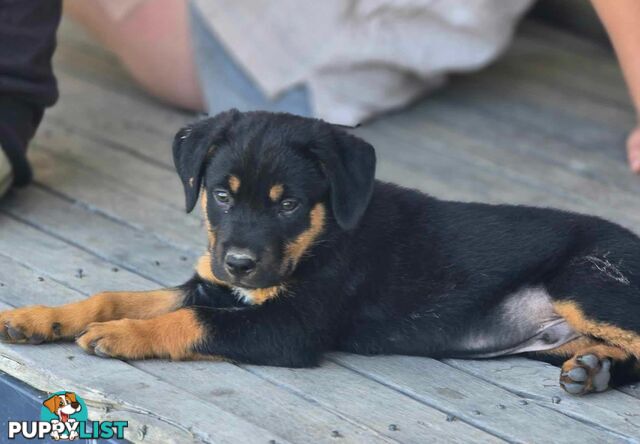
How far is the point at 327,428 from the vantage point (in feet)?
10.7

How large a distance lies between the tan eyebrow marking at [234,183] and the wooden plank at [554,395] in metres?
0.91

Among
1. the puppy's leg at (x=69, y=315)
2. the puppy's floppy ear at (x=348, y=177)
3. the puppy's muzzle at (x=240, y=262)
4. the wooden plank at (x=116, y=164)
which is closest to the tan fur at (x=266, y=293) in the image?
the puppy's muzzle at (x=240, y=262)

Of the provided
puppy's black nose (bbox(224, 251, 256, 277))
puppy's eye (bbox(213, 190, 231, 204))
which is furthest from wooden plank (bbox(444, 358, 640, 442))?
puppy's eye (bbox(213, 190, 231, 204))

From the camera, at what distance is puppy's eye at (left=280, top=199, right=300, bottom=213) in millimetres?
3520

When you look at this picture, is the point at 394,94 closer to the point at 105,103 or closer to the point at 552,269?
the point at 105,103

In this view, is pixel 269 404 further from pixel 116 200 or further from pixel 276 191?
pixel 116 200

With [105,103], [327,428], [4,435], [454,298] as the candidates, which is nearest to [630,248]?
[454,298]

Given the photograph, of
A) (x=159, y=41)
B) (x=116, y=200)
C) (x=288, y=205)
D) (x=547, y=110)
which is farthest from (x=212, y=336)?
(x=547, y=110)

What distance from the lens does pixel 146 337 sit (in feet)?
11.5

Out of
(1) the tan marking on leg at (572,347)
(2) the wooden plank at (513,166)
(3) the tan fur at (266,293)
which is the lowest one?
(2) the wooden plank at (513,166)

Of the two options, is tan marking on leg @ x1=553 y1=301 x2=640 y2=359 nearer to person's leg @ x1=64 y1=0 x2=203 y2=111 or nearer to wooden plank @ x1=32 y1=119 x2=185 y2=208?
wooden plank @ x1=32 y1=119 x2=185 y2=208

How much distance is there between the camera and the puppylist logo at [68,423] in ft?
10.6

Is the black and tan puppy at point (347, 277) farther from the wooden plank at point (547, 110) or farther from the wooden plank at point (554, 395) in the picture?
the wooden plank at point (547, 110)

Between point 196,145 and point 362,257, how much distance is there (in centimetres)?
64
